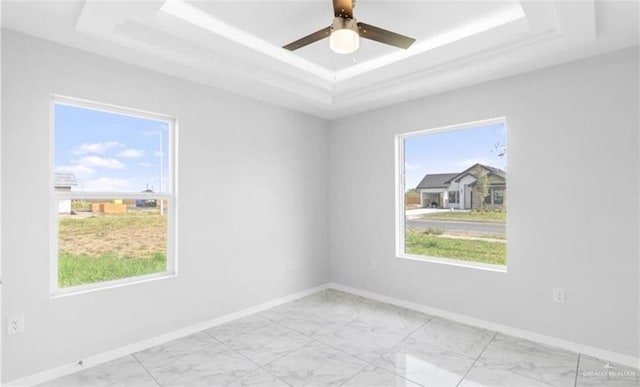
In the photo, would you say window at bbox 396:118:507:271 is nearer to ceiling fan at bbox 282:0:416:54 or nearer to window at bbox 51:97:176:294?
ceiling fan at bbox 282:0:416:54

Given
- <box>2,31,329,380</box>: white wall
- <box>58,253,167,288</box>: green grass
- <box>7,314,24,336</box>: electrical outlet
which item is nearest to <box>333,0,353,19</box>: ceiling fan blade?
<box>2,31,329,380</box>: white wall

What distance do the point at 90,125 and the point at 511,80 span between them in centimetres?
372

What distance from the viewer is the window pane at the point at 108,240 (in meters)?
2.64

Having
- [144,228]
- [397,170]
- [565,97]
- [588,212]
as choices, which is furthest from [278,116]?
[588,212]

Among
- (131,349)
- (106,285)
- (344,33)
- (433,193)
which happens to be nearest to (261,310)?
(131,349)

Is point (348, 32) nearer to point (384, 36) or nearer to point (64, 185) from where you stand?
point (384, 36)

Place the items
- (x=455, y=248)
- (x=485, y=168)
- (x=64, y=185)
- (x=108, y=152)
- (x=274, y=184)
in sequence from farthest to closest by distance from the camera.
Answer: (x=274, y=184)
(x=455, y=248)
(x=485, y=168)
(x=108, y=152)
(x=64, y=185)

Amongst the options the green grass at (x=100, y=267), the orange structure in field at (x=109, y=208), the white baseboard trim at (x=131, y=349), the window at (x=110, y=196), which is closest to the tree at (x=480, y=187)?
the white baseboard trim at (x=131, y=349)

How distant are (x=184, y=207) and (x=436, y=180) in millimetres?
2744

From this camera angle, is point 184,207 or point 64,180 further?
point 184,207

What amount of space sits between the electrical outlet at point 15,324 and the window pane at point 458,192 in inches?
141

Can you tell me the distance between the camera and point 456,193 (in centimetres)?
375

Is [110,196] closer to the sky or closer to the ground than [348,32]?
closer to the ground

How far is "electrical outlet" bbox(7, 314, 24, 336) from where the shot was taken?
89.2 inches
